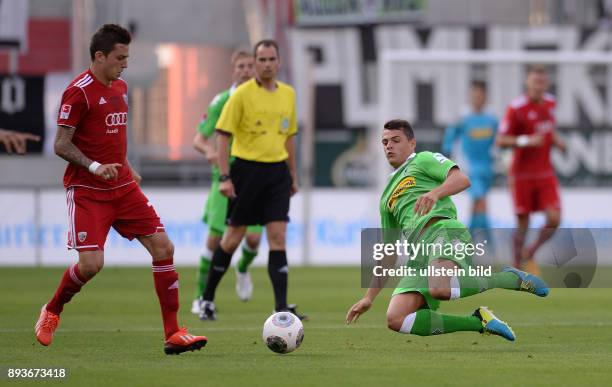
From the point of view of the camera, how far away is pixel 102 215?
913 centimetres

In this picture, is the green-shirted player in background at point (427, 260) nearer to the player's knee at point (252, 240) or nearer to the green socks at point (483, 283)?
the green socks at point (483, 283)

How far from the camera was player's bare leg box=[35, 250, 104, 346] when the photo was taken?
9094mm

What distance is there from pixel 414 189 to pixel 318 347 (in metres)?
1.34

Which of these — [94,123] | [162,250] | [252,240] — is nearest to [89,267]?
[162,250]

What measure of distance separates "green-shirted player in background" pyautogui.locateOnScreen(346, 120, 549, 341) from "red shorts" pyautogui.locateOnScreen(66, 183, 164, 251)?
1557 millimetres

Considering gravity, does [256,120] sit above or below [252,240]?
above

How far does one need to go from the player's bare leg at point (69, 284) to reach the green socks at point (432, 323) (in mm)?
2065

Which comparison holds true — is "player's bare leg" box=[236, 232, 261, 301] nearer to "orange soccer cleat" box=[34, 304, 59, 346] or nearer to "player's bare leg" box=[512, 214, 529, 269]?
"orange soccer cleat" box=[34, 304, 59, 346]

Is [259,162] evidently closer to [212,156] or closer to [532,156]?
[212,156]

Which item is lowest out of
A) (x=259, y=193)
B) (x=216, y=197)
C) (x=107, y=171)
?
(x=216, y=197)

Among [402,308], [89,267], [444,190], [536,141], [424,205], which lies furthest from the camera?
[536,141]

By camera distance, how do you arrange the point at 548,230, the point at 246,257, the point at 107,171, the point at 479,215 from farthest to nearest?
the point at 479,215
the point at 548,230
the point at 246,257
the point at 107,171

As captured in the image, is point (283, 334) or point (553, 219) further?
point (553, 219)

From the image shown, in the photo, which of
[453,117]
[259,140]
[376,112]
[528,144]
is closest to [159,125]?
[376,112]
